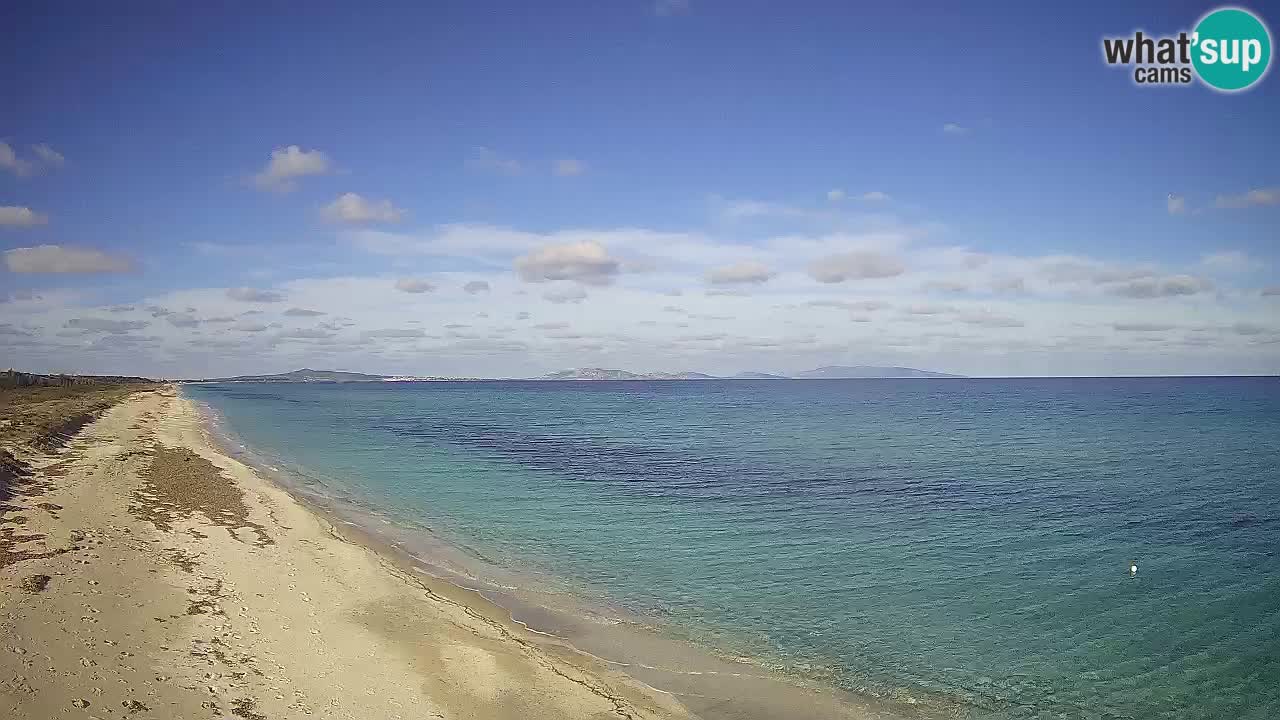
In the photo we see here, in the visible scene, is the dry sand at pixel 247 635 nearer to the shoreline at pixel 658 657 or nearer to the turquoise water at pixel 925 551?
the shoreline at pixel 658 657

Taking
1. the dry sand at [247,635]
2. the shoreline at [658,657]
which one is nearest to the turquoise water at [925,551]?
the shoreline at [658,657]

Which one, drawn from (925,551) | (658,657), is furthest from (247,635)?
(925,551)

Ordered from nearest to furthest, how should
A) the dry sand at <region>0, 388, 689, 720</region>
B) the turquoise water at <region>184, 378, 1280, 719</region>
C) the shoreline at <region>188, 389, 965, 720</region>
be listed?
the dry sand at <region>0, 388, 689, 720</region> < the shoreline at <region>188, 389, 965, 720</region> < the turquoise water at <region>184, 378, 1280, 719</region>

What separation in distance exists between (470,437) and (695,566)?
1747 inches

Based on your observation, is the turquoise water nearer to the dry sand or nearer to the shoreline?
the shoreline

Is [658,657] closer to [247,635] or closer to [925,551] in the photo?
[247,635]

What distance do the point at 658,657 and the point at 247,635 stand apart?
7.38 metres

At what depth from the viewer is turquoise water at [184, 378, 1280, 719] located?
42.6ft

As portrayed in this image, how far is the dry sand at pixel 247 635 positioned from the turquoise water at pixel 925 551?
12.1 ft

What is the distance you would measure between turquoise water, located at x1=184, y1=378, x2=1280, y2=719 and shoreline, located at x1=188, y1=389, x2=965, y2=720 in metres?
0.49

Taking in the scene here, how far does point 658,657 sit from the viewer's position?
43.8ft

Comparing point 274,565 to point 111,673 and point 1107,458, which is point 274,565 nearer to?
point 111,673

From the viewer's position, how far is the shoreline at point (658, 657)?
1139 cm

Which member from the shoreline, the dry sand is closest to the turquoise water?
the shoreline
